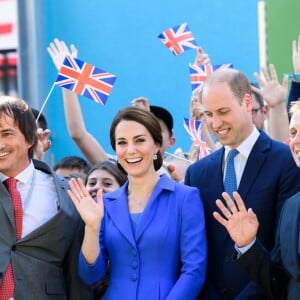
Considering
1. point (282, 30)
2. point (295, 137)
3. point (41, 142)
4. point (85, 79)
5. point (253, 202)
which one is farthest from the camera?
point (282, 30)

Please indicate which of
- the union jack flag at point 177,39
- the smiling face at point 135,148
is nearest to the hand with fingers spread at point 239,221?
the smiling face at point 135,148

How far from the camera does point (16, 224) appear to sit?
392 centimetres

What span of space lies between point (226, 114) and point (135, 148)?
1.48 feet

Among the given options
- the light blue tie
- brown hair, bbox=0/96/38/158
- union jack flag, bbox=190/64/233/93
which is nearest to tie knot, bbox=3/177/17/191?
brown hair, bbox=0/96/38/158

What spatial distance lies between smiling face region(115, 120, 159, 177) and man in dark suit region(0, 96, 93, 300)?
332 millimetres

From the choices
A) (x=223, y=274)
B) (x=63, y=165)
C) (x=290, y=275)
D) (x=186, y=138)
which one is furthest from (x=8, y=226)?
(x=186, y=138)

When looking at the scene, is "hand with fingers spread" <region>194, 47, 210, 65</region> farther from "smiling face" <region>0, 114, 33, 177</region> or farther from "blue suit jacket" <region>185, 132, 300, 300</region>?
"smiling face" <region>0, 114, 33, 177</region>

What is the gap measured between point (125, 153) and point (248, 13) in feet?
16.3

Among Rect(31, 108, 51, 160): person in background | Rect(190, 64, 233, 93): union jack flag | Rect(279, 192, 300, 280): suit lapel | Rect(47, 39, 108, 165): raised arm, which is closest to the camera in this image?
Rect(279, 192, 300, 280): suit lapel

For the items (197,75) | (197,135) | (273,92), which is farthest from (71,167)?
(273,92)

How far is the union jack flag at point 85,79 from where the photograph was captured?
5.43 m

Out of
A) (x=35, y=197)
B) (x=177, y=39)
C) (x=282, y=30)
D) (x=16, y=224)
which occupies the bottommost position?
(x=16, y=224)

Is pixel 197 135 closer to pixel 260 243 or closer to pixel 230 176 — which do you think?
pixel 230 176

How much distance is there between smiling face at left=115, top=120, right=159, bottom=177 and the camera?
400cm
